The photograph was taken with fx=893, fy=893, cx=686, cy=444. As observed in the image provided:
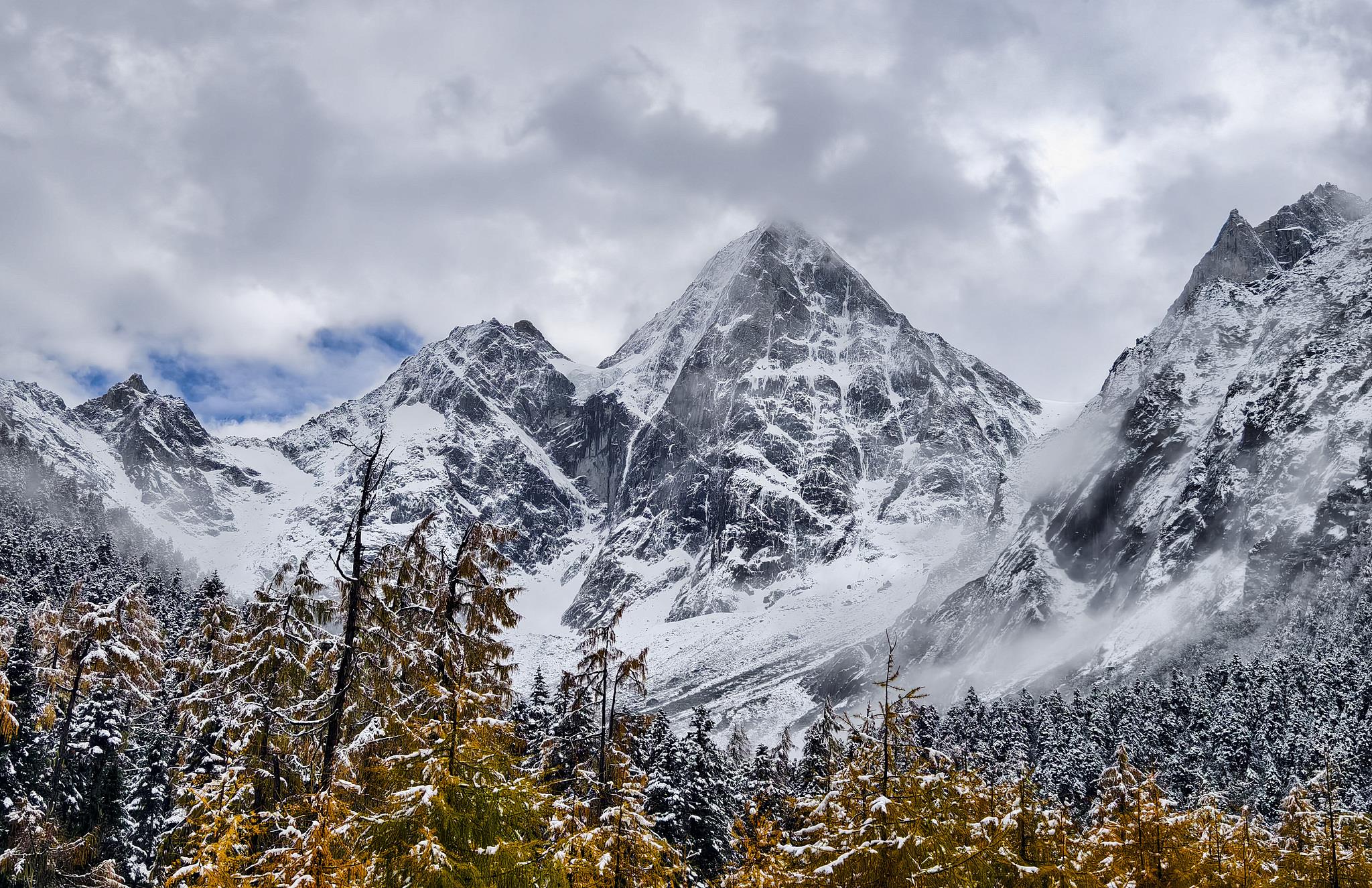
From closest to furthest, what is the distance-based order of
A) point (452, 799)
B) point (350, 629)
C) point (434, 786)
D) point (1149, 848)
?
1. point (434, 786)
2. point (452, 799)
3. point (350, 629)
4. point (1149, 848)

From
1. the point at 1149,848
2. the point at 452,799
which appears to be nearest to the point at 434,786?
the point at 452,799

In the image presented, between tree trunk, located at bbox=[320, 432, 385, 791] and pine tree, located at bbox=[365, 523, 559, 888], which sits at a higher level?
tree trunk, located at bbox=[320, 432, 385, 791]

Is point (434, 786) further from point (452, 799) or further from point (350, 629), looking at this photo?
point (350, 629)

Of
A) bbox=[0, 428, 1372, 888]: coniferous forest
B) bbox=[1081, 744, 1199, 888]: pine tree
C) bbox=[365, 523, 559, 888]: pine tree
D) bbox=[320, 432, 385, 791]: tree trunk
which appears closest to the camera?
bbox=[365, 523, 559, 888]: pine tree

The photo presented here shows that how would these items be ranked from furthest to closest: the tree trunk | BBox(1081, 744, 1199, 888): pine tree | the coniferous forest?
BBox(1081, 744, 1199, 888): pine tree < the tree trunk < the coniferous forest

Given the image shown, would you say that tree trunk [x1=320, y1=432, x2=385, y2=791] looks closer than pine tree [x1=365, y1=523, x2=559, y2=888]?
No

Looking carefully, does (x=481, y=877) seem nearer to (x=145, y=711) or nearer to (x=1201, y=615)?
(x=145, y=711)

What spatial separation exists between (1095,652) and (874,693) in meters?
43.7

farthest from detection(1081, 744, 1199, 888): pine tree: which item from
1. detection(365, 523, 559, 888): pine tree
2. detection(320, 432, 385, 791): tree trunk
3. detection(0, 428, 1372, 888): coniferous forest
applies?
detection(320, 432, 385, 791): tree trunk

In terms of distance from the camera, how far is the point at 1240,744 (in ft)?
292

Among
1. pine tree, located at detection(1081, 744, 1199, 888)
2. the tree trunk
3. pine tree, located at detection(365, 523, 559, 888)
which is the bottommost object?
pine tree, located at detection(1081, 744, 1199, 888)

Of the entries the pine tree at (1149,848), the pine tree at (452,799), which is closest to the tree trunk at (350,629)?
Answer: the pine tree at (452,799)

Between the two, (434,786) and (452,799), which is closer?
(434,786)

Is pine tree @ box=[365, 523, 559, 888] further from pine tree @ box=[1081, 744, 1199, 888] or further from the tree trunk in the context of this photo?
pine tree @ box=[1081, 744, 1199, 888]
